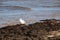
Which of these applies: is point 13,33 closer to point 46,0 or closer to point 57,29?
point 57,29

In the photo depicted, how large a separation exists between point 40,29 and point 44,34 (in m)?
0.36

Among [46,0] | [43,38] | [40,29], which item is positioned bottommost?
[43,38]

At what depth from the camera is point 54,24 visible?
21.3ft

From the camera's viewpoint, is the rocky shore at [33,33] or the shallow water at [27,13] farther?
the shallow water at [27,13]

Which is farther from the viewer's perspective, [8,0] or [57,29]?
[8,0]

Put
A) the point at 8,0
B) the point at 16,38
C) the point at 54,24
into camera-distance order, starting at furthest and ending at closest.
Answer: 1. the point at 8,0
2. the point at 54,24
3. the point at 16,38

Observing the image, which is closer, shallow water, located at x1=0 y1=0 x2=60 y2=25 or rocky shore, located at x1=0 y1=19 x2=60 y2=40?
rocky shore, located at x1=0 y1=19 x2=60 y2=40

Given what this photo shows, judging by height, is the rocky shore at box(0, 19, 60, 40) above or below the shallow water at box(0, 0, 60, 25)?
below

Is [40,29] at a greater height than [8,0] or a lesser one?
lesser

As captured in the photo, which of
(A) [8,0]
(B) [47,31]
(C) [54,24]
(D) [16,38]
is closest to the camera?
(D) [16,38]

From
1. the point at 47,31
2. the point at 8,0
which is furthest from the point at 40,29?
the point at 8,0

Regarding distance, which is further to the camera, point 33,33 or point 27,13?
point 27,13

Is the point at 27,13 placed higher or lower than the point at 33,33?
higher

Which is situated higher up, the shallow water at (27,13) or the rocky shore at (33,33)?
the shallow water at (27,13)
